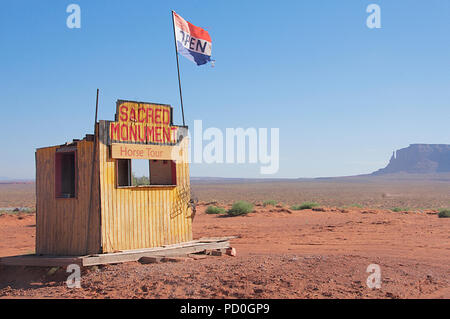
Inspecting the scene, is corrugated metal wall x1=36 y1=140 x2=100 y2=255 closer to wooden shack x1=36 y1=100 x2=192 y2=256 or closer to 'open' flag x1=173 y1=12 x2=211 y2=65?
wooden shack x1=36 y1=100 x2=192 y2=256

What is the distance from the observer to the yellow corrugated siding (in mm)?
11562

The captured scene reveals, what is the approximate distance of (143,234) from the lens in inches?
485

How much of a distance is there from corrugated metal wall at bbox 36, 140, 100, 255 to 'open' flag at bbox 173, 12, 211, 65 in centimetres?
452

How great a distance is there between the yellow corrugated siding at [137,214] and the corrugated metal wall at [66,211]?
9.8 inches

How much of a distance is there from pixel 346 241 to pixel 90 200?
9.47m

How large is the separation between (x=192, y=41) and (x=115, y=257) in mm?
7151

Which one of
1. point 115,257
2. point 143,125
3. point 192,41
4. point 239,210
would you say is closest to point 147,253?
point 115,257

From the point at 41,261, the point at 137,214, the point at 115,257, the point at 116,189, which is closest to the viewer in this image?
the point at 115,257

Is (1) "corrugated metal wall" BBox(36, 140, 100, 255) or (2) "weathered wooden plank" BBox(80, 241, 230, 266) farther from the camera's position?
(1) "corrugated metal wall" BBox(36, 140, 100, 255)

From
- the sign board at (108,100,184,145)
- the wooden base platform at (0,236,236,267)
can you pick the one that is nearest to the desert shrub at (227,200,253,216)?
the wooden base platform at (0,236,236,267)

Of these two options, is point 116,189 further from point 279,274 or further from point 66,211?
point 279,274

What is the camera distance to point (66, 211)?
39.9ft
